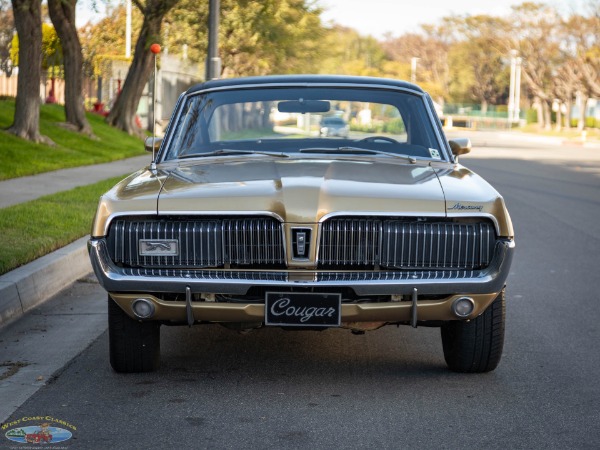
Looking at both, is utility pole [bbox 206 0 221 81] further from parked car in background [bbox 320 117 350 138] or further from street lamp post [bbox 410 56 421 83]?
street lamp post [bbox 410 56 421 83]

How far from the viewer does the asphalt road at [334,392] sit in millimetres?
4770

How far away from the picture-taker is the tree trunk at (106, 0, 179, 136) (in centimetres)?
2912

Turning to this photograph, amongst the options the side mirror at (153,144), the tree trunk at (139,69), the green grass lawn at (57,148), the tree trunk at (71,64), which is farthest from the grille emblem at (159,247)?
the tree trunk at (139,69)

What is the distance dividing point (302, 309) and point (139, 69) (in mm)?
27953

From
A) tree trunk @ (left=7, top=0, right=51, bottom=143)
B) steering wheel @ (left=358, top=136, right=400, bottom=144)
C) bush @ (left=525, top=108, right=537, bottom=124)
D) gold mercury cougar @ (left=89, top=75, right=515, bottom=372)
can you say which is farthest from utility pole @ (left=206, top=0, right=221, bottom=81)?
bush @ (left=525, top=108, right=537, bottom=124)

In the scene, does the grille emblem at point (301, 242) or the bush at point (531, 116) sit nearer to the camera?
the grille emblem at point (301, 242)

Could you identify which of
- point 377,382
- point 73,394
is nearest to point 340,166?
point 377,382

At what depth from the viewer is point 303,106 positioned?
22.9 feet

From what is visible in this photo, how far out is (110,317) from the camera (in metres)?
5.77

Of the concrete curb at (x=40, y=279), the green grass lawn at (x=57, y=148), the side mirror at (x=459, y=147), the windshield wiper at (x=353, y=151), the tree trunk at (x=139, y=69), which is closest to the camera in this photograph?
the windshield wiper at (x=353, y=151)

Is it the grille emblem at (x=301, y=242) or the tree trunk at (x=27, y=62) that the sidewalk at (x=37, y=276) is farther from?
the tree trunk at (x=27, y=62)

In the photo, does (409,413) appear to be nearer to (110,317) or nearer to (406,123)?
(110,317)

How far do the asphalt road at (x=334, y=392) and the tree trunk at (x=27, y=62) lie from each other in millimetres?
14471

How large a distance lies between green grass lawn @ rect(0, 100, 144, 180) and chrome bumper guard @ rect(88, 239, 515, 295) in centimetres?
1230
